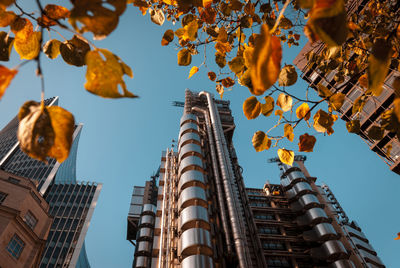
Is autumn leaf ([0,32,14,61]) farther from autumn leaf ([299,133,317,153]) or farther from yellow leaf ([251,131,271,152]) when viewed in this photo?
autumn leaf ([299,133,317,153])

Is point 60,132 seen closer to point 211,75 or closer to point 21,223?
point 211,75

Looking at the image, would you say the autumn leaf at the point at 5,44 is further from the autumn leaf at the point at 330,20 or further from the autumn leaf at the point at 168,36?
the autumn leaf at the point at 330,20

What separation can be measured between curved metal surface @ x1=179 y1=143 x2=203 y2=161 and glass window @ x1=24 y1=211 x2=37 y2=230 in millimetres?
14333

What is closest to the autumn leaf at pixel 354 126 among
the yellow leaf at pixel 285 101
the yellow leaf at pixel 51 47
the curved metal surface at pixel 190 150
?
the yellow leaf at pixel 285 101

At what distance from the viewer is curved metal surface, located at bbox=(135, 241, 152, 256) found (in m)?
34.5

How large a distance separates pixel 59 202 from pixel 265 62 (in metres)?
86.4

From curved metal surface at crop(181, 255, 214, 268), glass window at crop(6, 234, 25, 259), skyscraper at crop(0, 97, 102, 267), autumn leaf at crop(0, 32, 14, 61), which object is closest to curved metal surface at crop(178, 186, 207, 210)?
curved metal surface at crop(181, 255, 214, 268)

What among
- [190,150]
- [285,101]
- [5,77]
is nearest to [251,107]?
[285,101]

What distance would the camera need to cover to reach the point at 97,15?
77 cm

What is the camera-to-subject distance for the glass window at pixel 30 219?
19.5m

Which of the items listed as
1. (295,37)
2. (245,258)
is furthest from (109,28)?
(245,258)

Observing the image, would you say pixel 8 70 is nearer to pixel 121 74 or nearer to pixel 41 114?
pixel 41 114

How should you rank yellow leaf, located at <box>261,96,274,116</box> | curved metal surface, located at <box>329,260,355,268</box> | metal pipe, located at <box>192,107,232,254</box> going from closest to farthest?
1. yellow leaf, located at <box>261,96,274,116</box>
2. metal pipe, located at <box>192,107,232,254</box>
3. curved metal surface, located at <box>329,260,355,268</box>

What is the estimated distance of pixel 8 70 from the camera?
74cm
